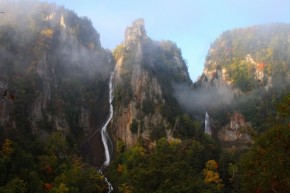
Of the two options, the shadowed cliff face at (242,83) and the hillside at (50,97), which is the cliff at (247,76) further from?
the hillside at (50,97)

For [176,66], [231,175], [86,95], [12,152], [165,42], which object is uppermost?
[165,42]

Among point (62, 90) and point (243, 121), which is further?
point (243, 121)

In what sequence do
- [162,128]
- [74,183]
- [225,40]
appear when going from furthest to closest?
[225,40]
[162,128]
[74,183]

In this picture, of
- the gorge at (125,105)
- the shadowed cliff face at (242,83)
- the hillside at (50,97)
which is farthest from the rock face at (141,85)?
the shadowed cliff face at (242,83)

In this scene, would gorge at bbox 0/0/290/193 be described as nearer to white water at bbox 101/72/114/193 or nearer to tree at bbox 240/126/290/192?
white water at bbox 101/72/114/193

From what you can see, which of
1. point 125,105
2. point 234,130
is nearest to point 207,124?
point 234,130

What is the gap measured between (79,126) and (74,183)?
41919 mm

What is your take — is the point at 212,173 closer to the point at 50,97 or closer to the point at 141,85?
the point at 141,85

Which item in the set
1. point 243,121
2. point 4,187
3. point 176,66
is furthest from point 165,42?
point 4,187

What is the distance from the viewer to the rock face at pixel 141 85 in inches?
4092

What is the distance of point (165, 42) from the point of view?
14900 centimetres

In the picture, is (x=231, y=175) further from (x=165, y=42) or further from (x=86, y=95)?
(x=165, y=42)

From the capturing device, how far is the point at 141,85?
114 m

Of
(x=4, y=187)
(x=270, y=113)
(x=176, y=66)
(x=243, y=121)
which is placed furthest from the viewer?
(x=176, y=66)
